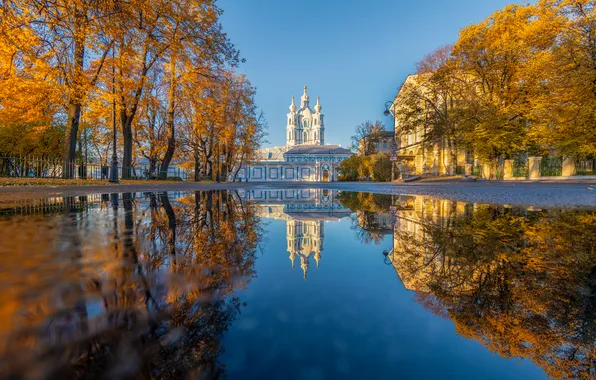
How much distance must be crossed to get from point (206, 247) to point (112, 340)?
47.4 inches

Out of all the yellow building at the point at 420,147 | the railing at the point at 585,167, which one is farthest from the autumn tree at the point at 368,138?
the railing at the point at 585,167

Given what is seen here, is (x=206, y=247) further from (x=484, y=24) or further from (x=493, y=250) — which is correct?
(x=484, y=24)

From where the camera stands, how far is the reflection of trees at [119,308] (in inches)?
27.5

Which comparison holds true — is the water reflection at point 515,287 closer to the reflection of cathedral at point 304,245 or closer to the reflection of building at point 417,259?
the reflection of building at point 417,259

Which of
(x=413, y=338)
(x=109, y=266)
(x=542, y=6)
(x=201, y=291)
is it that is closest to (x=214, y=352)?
(x=201, y=291)

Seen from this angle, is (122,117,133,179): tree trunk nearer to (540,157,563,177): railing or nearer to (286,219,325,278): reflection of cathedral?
(286,219,325,278): reflection of cathedral

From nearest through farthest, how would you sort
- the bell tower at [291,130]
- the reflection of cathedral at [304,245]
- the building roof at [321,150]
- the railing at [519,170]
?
the reflection of cathedral at [304,245], the railing at [519,170], the building roof at [321,150], the bell tower at [291,130]

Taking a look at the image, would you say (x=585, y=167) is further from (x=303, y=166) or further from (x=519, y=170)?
(x=303, y=166)

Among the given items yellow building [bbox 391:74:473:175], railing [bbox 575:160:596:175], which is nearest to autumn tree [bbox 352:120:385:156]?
yellow building [bbox 391:74:473:175]

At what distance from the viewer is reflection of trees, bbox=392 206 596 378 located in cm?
90

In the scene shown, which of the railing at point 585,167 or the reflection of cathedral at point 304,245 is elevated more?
the railing at point 585,167

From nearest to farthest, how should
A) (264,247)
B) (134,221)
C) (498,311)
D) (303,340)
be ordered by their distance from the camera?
(303,340)
(498,311)
(264,247)
(134,221)

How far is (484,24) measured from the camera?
25266mm

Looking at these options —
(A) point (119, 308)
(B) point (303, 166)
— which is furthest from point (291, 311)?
(B) point (303, 166)
